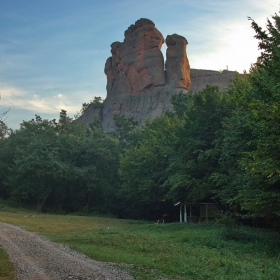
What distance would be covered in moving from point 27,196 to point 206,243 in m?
37.0

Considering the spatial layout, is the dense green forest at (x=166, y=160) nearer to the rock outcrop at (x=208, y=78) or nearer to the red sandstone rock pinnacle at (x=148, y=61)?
the red sandstone rock pinnacle at (x=148, y=61)

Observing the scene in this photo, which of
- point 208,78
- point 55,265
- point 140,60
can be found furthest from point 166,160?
point 208,78

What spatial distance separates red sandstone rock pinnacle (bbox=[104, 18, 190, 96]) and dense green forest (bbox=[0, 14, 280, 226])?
68.9 ft

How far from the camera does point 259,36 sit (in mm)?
20516

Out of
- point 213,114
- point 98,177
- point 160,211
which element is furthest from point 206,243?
point 98,177

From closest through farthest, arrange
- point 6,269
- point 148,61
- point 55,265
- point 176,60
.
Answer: point 6,269 < point 55,265 < point 148,61 < point 176,60

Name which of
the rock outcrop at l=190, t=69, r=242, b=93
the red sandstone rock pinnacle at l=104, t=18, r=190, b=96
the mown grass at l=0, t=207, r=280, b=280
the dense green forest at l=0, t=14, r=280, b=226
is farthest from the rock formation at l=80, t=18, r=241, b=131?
the mown grass at l=0, t=207, r=280, b=280

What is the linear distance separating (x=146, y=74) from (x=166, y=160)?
→ 51.7m

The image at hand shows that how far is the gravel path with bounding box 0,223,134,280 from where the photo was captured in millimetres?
10488

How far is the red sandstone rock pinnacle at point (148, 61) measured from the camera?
298 ft

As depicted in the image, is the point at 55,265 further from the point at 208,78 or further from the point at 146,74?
the point at 208,78

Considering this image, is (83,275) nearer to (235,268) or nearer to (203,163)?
(235,268)

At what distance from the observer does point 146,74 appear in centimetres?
9112

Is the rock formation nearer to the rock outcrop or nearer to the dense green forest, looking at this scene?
the rock outcrop
